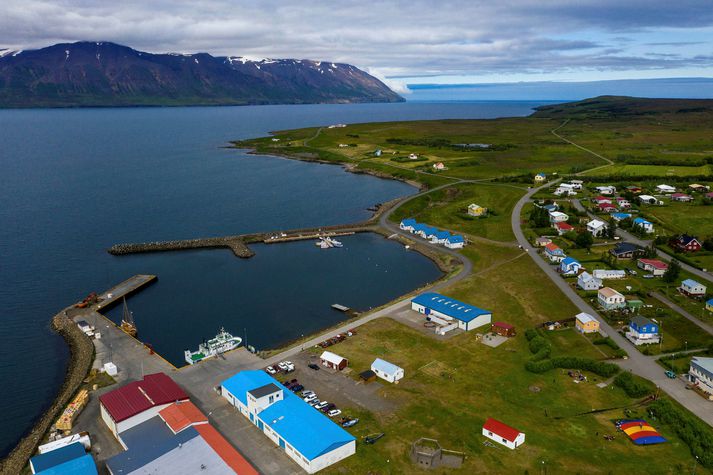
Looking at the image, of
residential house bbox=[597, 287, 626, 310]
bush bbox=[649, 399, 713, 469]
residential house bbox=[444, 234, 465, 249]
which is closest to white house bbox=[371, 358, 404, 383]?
bush bbox=[649, 399, 713, 469]

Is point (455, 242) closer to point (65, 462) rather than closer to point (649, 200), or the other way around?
point (649, 200)

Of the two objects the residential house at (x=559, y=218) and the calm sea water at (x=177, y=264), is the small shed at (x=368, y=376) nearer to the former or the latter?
the calm sea water at (x=177, y=264)

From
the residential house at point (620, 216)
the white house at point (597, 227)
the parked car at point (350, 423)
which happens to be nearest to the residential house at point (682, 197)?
the residential house at point (620, 216)

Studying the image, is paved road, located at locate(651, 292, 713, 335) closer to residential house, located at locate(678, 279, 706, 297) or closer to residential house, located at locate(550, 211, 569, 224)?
residential house, located at locate(678, 279, 706, 297)

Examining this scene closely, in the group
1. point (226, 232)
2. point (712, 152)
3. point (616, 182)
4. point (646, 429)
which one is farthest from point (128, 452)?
point (712, 152)

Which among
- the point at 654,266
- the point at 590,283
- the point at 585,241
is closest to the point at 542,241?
the point at 585,241
